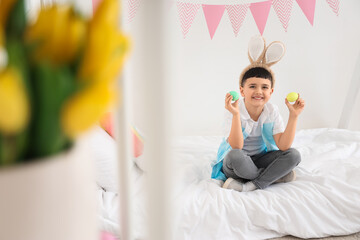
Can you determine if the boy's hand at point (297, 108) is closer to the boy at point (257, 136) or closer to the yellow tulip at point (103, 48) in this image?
the boy at point (257, 136)

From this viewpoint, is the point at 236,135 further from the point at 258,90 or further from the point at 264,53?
the point at 264,53

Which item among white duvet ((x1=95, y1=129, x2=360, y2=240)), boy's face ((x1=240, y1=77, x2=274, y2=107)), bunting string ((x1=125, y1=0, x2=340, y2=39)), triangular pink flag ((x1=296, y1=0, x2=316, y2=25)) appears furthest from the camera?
bunting string ((x1=125, y1=0, x2=340, y2=39))

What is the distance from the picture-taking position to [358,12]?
223cm

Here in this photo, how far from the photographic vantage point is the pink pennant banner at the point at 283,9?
2.04 metres

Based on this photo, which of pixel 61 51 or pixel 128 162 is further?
pixel 128 162

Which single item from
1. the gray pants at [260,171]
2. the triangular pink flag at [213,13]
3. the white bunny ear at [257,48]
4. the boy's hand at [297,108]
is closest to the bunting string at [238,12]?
the triangular pink flag at [213,13]

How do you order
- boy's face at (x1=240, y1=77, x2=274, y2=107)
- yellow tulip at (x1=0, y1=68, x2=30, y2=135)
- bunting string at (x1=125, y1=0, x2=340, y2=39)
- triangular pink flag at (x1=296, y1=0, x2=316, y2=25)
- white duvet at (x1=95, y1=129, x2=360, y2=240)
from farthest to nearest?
bunting string at (x1=125, y1=0, x2=340, y2=39)
triangular pink flag at (x1=296, y1=0, x2=316, y2=25)
boy's face at (x1=240, y1=77, x2=274, y2=107)
white duvet at (x1=95, y1=129, x2=360, y2=240)
yellow tulip at (x1=0, y1=68, x2=30, y2=135)

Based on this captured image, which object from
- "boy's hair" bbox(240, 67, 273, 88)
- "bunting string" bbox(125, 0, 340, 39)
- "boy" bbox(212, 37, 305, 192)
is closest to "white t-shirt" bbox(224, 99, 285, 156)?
"boy" bbox(212, 37, 305, 192)

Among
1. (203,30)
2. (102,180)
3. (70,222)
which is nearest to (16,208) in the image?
(70,222)

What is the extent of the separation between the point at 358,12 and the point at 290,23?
46 centimetres

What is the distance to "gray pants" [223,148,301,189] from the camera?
1.20m

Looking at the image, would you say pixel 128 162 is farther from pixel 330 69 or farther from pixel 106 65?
pixel 330 69

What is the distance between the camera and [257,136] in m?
1.40

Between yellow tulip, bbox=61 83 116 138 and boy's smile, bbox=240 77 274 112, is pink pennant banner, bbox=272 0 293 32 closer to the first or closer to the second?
boy's smile, bbox=240 77 274 112
